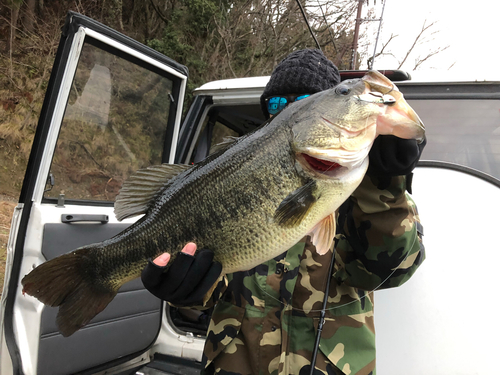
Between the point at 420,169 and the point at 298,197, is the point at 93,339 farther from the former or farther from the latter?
the point at 420,169

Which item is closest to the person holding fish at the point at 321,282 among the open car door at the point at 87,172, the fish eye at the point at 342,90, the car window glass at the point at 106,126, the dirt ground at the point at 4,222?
the fish eye at the point at 342,90

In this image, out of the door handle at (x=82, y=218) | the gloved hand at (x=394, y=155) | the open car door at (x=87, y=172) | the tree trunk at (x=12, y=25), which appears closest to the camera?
the gloved hand at (x=394, y=155)

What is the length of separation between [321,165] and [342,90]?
1.08 ft

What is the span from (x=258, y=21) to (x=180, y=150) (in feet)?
39.5

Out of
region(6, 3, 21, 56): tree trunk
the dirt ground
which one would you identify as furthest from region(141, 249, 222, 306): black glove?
region(6, 3, 21, 56): tree trunk

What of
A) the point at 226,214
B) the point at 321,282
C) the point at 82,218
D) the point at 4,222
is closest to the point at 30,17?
the point at 4,222

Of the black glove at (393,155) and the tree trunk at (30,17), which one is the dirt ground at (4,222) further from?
the black glove at (393,155)

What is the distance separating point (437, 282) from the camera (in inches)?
79.7

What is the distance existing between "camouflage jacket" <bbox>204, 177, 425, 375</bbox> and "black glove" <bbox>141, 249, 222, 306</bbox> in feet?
1.03

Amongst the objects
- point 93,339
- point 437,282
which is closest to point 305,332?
point 437,282

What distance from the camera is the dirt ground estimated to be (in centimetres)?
592

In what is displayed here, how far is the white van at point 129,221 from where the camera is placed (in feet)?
6.46

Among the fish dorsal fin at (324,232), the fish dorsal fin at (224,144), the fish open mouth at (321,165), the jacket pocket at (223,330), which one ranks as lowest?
the jacket pocket at (223,330)

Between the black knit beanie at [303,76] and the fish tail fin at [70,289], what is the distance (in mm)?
1460
